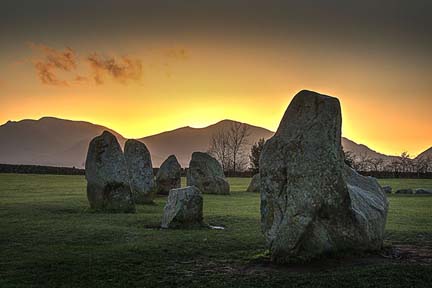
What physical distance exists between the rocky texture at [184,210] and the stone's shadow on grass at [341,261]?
17.4ft

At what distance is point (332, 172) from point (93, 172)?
502 inches

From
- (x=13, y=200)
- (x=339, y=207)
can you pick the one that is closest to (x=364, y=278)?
(x=339, y=207)

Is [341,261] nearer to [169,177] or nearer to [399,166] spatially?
[169,177]

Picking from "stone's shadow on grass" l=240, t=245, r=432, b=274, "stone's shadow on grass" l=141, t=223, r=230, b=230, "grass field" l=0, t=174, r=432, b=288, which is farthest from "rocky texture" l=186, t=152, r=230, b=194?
"stone's shadow on grass" l=240, t=245, r=432, b=274

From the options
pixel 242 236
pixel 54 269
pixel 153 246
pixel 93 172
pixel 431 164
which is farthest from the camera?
pixel 431 164

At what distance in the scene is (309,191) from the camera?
10969mm

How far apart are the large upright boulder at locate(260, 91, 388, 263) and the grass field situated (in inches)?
16.5

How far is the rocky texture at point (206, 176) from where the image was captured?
1298 inches

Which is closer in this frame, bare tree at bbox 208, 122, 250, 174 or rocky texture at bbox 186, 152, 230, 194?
rocky texture at bbox 186, 152, 230, 194

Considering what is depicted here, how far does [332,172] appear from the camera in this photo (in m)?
11.1

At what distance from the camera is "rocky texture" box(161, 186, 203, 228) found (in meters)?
16.7

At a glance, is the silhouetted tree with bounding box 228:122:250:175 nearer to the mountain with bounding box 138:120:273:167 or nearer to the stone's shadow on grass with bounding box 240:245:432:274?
the stone's shadow on grass with bounding box 240:245:432:274

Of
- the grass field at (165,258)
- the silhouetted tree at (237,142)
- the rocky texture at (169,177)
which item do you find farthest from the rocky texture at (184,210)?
the silhouetted tree at (237,142)

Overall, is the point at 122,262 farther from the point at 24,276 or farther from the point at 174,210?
the point at 174,210
